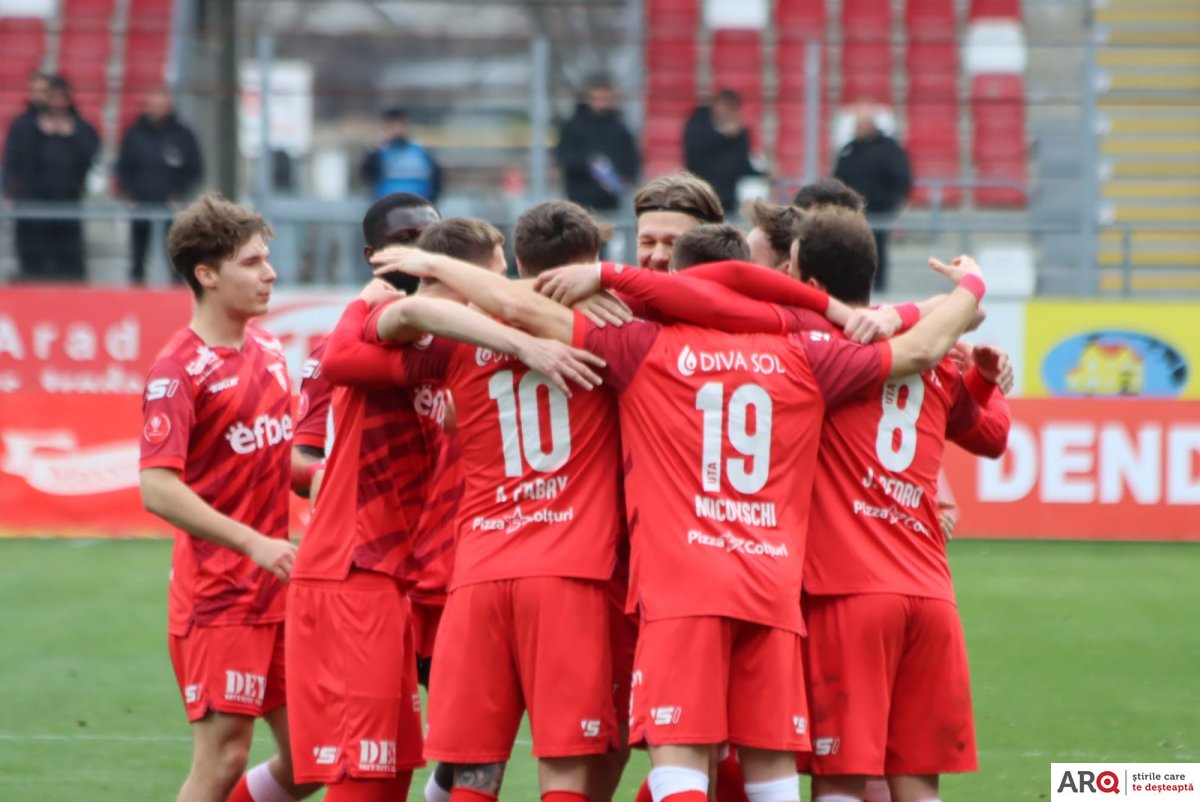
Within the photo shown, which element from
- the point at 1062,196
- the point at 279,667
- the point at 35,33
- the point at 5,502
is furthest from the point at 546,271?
the point at 35,33

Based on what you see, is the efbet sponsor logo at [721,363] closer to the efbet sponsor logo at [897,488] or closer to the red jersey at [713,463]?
the red jersey at [713,463]

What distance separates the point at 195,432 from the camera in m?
5.34

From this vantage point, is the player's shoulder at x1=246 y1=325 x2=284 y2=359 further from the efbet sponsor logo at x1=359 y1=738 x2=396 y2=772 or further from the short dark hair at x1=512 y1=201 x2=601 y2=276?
the efbet sponsor logo at x1=359 y1=738 x2=396 y2=772

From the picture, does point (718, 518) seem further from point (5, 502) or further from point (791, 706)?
point (5, 502)

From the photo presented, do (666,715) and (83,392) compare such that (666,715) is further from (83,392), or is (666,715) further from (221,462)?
(83,392)

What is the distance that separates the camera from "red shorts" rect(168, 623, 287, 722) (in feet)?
17.1

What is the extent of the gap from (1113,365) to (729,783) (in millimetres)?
10239

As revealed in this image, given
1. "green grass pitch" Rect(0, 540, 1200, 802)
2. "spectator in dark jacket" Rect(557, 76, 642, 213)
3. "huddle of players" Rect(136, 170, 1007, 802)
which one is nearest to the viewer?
"huddle of players" Rect(136, 170, 1007, 802)

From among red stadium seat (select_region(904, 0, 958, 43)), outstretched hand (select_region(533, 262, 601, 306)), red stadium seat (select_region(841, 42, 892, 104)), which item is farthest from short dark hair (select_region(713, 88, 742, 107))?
outstretched hand (select_region(533, 262, 601, 306))

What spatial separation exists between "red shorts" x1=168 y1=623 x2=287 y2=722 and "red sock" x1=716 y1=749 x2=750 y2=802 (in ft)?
4.59

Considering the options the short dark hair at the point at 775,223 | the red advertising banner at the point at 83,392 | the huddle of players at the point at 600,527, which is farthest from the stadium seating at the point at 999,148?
the huddle of players at the point at 600,527

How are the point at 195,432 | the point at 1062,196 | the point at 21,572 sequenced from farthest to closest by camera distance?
the point at 1062,196
the point at 21,572
the point at 195,432

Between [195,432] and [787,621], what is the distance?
76.1 inches

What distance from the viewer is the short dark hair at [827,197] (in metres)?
5.26
